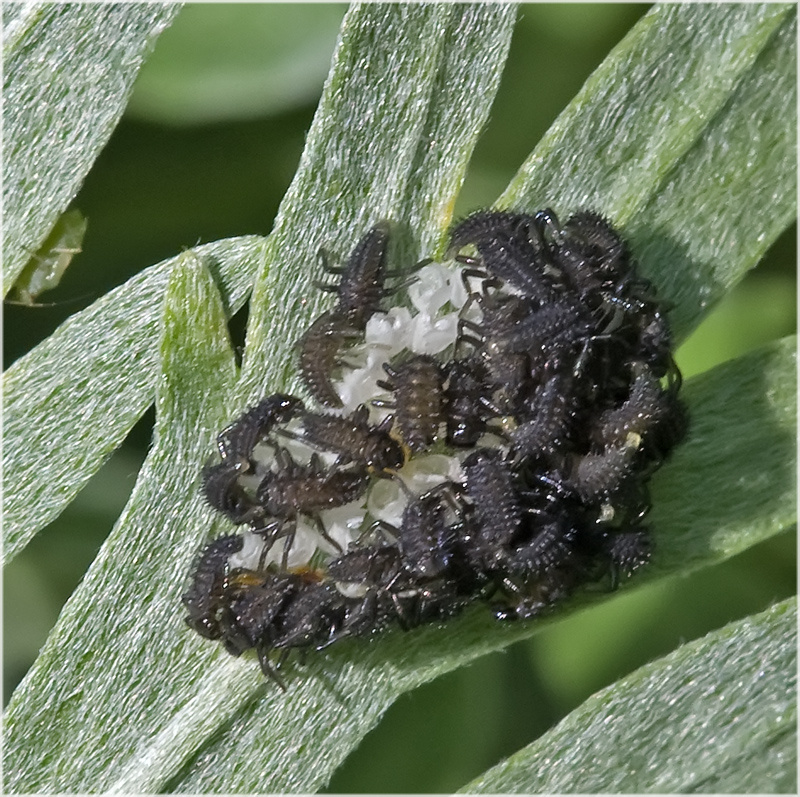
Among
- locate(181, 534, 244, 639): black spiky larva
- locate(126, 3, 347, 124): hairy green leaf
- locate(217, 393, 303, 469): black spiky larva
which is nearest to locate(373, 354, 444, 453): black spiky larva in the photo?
locate(217, 393, 303, 469): black spiky larva

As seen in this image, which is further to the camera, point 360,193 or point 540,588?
point 360,193

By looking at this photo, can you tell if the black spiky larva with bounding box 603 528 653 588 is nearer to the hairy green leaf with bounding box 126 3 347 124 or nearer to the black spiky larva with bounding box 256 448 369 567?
the black spiky larva with bounding box 256 448 369 567

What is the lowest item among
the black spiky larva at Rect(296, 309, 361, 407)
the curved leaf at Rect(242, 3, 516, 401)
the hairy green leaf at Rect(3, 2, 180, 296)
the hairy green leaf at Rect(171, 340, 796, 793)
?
the hairy green leaf at Rect(171, 340, 796, 793)

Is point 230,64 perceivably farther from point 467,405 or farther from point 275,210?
point 467,405

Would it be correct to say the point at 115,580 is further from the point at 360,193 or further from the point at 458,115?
the point at 458,115

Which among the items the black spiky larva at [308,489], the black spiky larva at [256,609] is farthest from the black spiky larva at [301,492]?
the black spiky larva at [256,609]

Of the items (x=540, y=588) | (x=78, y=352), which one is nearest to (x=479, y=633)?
(x=540, y=588)
